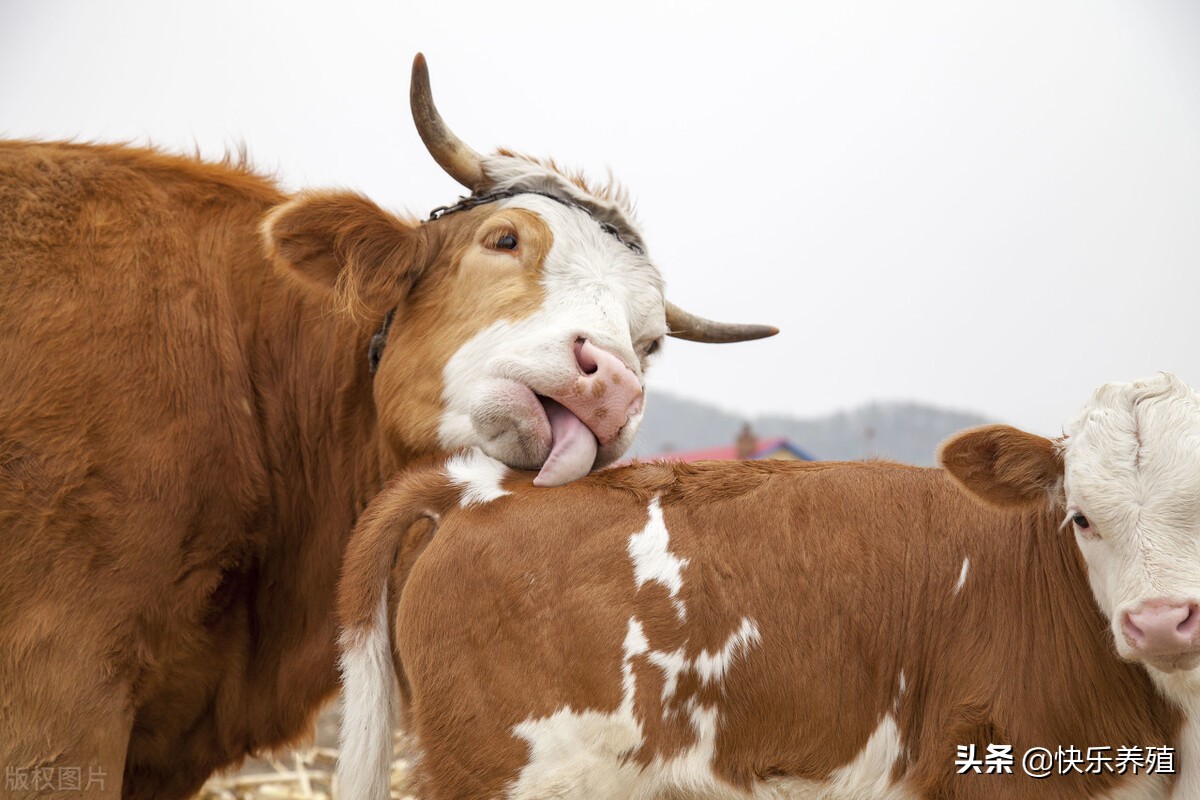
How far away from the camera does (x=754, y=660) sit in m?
2.75

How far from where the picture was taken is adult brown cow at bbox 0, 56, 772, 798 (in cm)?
304

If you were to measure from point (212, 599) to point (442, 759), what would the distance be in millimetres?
1059

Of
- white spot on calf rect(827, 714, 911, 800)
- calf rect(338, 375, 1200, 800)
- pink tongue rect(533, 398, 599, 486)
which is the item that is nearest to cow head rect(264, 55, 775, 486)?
pink tongue rect(533, 398, 599, 486)

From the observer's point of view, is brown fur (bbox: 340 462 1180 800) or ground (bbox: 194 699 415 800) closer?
brown fur (bbox: 340 462 1180 800)

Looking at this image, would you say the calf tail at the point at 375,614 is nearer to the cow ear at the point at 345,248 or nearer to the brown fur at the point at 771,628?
the brown fur at the point at 771,628

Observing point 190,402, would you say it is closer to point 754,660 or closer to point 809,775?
point 754,660

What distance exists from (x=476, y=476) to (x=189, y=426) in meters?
0.93

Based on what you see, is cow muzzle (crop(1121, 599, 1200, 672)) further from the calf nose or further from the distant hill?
the distant hill

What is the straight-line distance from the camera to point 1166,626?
2441mm

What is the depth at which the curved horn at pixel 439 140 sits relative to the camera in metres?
3.37

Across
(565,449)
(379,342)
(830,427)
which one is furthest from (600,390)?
(830,427)

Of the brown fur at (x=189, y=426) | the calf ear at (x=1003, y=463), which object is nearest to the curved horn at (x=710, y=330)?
the brown fur at (x=189, y=426)

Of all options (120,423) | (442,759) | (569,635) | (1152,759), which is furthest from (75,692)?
(1152,759)

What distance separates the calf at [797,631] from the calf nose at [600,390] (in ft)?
0.62
